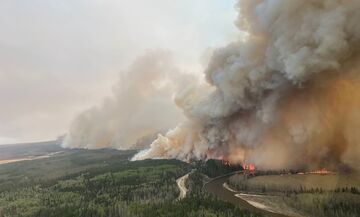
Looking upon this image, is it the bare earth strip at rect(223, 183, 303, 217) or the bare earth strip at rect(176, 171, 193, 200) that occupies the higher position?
the bare earth strip at rect(176, 171, 193, 200)

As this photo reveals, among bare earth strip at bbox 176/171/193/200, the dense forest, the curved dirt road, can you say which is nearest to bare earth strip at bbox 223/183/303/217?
the curved dirt road

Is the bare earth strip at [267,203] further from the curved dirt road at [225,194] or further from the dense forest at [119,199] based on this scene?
the dense forest at [119,199]

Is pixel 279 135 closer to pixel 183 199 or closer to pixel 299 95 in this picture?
pixel 299 95

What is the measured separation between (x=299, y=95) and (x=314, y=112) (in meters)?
14.1

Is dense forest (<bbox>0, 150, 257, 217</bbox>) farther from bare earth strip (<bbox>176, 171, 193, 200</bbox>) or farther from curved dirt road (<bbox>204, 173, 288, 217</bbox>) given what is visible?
curved dirt road (<bbox>204, 173, 288, 217</bbox>)

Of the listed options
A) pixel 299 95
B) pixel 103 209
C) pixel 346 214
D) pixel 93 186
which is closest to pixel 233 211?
pixel 346 214

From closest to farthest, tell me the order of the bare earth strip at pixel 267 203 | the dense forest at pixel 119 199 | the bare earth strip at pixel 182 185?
1. the dense forest at pixel 119 199
2. the bare earth strip at pixel 267 203
3. the bare earth strip at pixel 182 185

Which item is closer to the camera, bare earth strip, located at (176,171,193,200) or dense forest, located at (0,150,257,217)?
dense forest, located at (0,150,257,217)

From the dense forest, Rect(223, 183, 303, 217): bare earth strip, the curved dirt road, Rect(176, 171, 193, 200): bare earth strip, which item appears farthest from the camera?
Rect(176, 171, 193, 200): bare earth strip

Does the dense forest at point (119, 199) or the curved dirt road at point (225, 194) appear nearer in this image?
the dense forest at point (119, 199)

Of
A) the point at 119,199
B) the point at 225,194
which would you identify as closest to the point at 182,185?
the point at 225,194

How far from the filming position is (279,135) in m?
168

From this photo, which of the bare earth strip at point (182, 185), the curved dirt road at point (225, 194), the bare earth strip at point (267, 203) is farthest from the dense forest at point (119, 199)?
the bare earth strip at point (267, 203)

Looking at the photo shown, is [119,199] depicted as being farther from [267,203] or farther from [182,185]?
[267,203]
